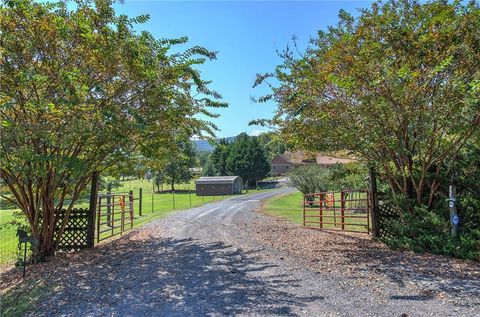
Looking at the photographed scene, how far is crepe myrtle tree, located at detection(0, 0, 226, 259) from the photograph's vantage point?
243 inches

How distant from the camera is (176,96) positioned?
7574 mm

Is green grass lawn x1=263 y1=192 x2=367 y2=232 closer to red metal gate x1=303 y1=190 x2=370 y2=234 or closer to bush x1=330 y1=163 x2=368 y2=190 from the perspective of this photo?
red metal gate x1=303 y1=190 x2=370 y2=234

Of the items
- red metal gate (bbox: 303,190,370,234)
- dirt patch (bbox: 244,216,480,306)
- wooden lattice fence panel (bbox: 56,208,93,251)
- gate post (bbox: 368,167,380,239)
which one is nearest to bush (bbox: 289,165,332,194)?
red metal gate (bbox: 303,190,370,234)

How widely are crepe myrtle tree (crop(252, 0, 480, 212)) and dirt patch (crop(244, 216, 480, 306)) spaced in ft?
5.18

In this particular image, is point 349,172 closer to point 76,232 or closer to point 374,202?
point 374,202

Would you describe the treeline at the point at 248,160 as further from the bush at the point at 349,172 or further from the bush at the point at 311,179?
the bush at the point at 349,172

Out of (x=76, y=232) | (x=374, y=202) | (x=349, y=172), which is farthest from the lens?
(x=349, y=172)

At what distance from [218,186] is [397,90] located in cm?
4505

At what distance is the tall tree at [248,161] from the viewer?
5903 cm

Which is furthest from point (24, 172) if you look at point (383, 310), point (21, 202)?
point (383, 310)

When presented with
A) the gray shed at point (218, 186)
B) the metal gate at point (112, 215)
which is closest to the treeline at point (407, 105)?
the metal gate at point (112, 215)

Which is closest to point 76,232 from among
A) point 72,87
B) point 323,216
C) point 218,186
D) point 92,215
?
point 92,215

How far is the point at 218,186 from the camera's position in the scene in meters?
50.6

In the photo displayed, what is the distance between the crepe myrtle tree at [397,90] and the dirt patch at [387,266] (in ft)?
5.18
